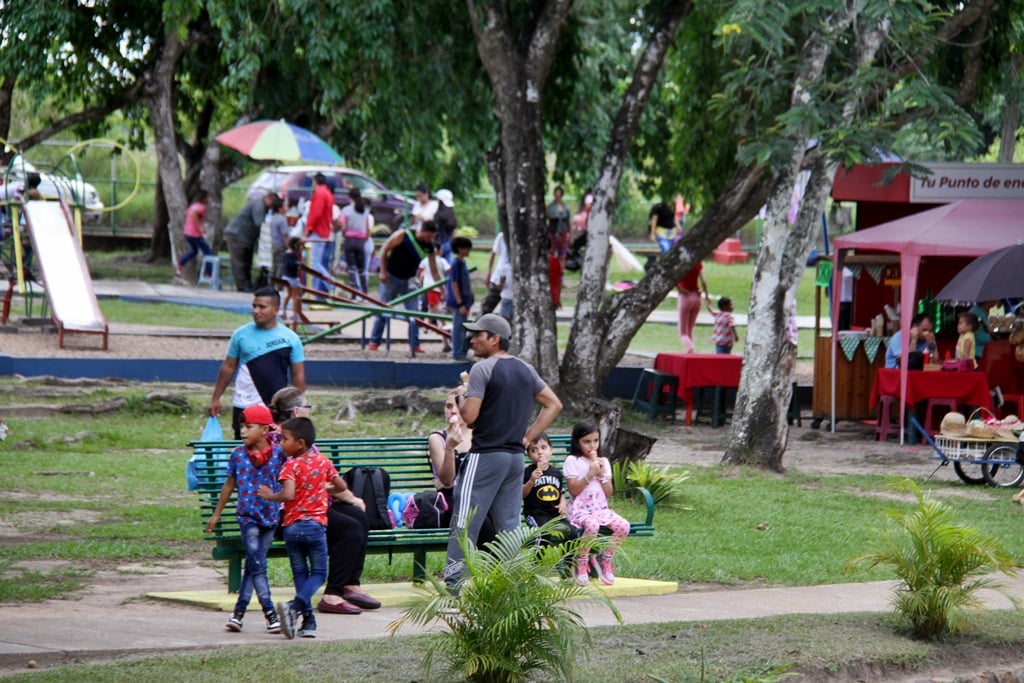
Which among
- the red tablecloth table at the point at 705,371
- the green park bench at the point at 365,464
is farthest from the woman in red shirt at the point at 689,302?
the green park bench at the point at 365,464

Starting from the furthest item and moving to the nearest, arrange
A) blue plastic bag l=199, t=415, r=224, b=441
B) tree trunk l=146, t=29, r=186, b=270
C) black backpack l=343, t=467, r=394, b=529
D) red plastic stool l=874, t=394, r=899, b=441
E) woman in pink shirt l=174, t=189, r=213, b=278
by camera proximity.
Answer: tree trunk l=146, t=29, r=186, b=270, woman in pink shirt l=174, t=189, r=213, b=278, red plastic stool l=874, t=394, r=899, b=441, blue plastic bag l=199, t=415, r=224, b=441, black backpack l=343, t=467, r=394, b=529

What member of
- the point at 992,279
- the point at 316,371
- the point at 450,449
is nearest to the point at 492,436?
the point at 450,449

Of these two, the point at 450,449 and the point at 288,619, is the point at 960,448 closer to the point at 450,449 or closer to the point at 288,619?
the point at 450,449

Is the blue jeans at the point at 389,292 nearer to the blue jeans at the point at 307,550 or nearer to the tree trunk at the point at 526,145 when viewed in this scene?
the tree trunk at the point at 526,145

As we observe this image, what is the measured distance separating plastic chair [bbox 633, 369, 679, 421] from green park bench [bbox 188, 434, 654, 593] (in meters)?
8.13

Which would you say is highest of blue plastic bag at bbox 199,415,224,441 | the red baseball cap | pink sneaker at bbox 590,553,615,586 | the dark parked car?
the dark parked car

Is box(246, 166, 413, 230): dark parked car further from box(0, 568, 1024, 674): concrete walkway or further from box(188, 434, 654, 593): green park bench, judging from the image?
box(0, 568, 1024, 674): concrete walkway

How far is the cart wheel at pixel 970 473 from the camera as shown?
14.7 meters

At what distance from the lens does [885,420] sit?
1784cm

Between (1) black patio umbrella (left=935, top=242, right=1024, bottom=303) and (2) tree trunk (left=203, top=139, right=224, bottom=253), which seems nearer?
(1) black patio umbrella (left=935, top=242, right=1024, bottom=303)

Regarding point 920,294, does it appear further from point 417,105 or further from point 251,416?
point 251,416

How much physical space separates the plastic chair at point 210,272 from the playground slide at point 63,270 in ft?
22.1

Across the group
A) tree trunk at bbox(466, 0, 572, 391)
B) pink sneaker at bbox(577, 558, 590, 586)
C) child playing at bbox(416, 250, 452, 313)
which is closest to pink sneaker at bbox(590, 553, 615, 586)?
pink sneaker at bbox(577, 558, 590, 586)

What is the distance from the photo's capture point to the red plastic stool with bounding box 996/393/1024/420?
17031mm
